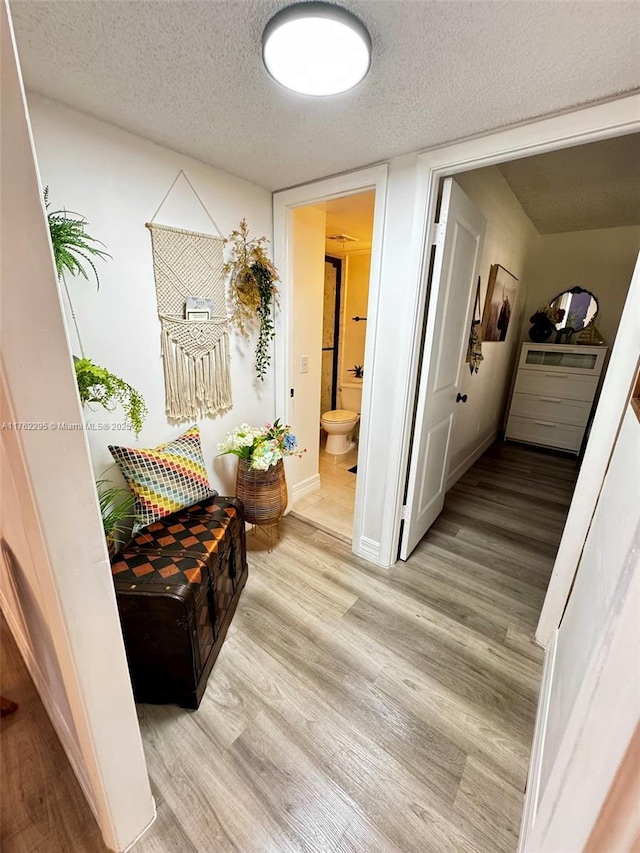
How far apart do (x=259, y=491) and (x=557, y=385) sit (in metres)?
3.76

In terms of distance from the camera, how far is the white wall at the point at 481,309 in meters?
2.44

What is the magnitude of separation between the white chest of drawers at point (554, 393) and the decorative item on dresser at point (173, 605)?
4.02 m

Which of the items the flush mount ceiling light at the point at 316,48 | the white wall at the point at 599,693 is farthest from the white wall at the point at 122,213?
the white wall at the point at 599,693

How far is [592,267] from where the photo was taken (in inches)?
150

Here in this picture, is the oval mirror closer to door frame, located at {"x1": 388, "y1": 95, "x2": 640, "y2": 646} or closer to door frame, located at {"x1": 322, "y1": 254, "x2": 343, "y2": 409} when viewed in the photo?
door frame, located at {"x1": 322, "y1": 254, "x2": 343, "y2": 409}

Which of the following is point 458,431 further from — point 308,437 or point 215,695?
point 215,695

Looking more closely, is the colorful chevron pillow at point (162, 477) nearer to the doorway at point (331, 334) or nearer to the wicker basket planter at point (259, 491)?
the wicker basket planter at point (259, 491)

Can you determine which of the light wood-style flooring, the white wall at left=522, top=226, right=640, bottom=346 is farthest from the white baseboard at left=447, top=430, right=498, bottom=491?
the white wall at left=522, top=226, right=640, bottom=346

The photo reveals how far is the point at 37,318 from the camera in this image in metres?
0.58

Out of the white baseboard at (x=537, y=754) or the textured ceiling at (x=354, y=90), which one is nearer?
the textured ceiling at (x=354, y=90)

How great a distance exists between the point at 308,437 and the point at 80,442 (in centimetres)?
218

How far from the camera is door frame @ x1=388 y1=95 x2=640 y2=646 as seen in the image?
46.3 inches

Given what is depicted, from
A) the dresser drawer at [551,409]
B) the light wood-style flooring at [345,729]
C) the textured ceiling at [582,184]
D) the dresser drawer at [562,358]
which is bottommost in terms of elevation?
the light wood-style flooring at [345,729]

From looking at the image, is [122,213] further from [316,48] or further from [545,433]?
[545,433]
